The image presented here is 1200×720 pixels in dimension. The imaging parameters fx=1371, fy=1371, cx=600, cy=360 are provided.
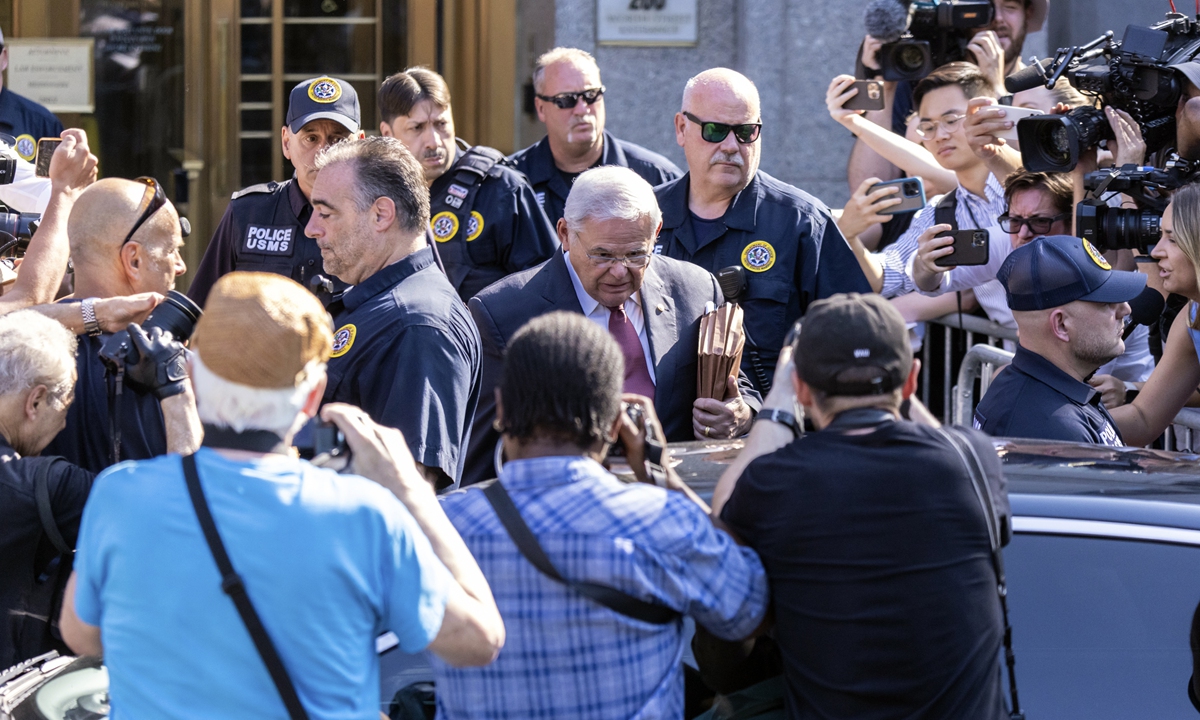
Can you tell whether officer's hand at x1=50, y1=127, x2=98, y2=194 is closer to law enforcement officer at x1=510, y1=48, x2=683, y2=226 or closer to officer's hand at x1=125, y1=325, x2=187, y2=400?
officer's hand at x1=125, y1=325, x2=187, y2=400

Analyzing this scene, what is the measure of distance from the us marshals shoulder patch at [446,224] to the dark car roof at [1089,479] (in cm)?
255

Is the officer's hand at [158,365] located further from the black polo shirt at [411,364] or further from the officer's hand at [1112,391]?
the officer's hand at [1112,391]

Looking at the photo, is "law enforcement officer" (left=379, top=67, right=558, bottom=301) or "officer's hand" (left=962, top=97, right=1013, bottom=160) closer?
"officer's hand" (left=962, top=97, right=1013, bottom=160)

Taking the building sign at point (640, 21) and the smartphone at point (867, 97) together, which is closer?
the smartphone at point (867, 97)

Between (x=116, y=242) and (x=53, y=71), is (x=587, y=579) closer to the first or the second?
(x=116, y=242)

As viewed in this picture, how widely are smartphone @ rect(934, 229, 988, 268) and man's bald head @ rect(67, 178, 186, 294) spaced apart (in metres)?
2.61

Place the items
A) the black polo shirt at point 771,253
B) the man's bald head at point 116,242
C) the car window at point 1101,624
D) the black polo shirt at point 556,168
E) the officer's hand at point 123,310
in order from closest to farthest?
the car window at point 1101,624 < the officer's hand at point 123,310 < the man's bald head at point 116,242 < the black polo shirt at point 771,253 < the black polo shirt at point 556,168

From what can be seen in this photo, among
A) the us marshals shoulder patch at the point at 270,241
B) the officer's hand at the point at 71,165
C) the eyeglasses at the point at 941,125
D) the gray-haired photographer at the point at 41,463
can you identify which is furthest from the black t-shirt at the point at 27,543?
the eyeglasses at the point at 941,125

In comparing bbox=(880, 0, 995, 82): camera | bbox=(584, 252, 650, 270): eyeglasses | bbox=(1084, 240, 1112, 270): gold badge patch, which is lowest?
bbox=(584, 252, 650, 270): eyeglasses

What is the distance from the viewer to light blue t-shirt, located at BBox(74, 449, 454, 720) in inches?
77.6

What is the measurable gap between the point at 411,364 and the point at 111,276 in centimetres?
99

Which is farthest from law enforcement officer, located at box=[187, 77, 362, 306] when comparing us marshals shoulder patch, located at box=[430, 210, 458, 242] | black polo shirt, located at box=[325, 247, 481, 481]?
black polo shirt, located at box=[325, 247, 481, 481]

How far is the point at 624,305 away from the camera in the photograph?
13.6 ft

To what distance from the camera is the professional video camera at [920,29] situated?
18.9 feet
